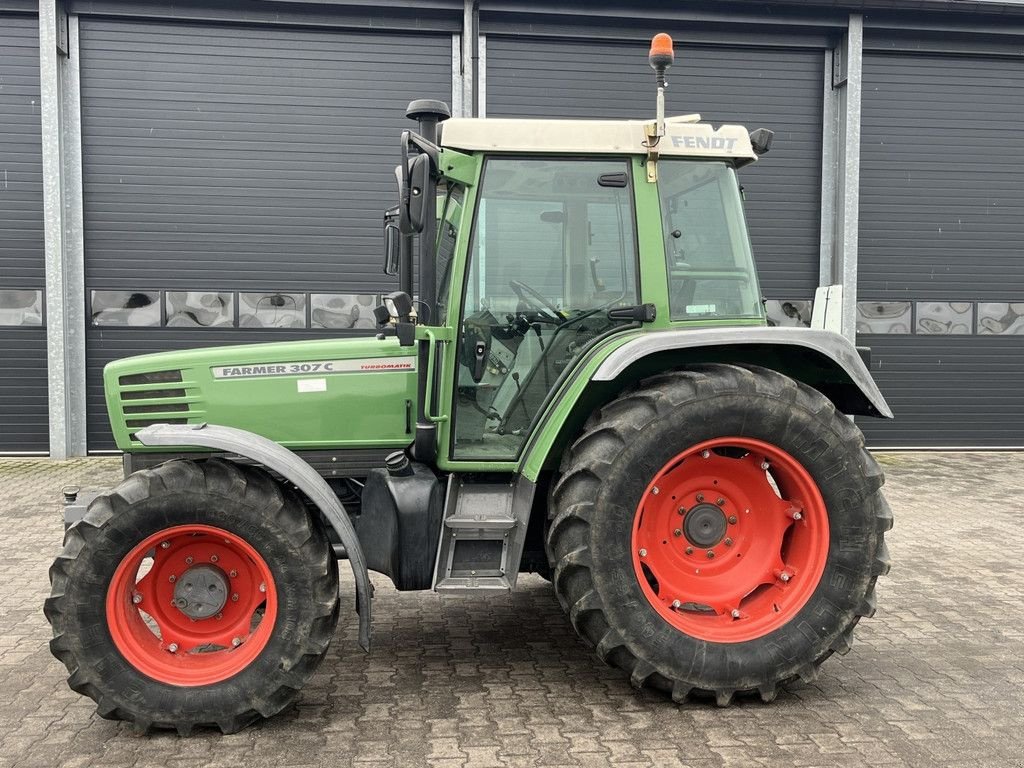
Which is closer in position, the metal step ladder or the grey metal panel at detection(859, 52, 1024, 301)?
the metal step ladder

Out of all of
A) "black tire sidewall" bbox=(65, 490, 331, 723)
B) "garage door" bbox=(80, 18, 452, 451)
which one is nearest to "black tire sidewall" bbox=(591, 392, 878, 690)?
"black tire sidewall" bbox=(65, 490, 331, 723)

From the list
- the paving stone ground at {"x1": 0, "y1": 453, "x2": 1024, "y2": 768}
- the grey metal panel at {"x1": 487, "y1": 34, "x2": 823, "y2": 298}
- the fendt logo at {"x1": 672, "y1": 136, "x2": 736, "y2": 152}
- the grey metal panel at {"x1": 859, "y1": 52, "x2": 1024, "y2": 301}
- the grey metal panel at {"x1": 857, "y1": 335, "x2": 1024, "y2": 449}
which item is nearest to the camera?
the paving stone ground at {"x1": 0, "y1": 453, "x2": 1024, "y2": 768}

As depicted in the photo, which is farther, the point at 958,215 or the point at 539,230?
the point at 958,215

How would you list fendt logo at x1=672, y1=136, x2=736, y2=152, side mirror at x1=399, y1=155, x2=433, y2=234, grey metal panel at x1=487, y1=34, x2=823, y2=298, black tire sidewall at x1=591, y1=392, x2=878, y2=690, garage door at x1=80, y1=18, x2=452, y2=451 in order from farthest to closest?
grey metal panel at x1=487, y1=34, x2=823, y2=298
garage door at x1=80, y1=18, x2=452, y2=451
fendt logo at x1=672, y1=136, x2=736, y2=152
black tire sidewall at x1=591, y1=392, x2=878, y2=690
side mirror at x1=399, y1=155, x2=433, y2=234

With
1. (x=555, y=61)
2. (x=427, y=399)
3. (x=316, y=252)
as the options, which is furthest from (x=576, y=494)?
(x=555, y=61)

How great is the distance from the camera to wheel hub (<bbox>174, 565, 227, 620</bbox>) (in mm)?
3412

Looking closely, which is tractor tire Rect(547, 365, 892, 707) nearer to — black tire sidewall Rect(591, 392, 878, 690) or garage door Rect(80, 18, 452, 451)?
black tire sidewall Rect(591, 392, 878, 690)

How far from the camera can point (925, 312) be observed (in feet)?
36.1

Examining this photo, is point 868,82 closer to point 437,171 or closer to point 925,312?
point 925,312

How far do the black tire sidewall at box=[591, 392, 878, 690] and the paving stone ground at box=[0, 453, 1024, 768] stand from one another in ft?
0.72

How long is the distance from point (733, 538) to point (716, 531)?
100 mm

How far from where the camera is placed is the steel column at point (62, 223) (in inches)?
387

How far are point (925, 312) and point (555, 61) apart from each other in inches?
224

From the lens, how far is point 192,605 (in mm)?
3418
